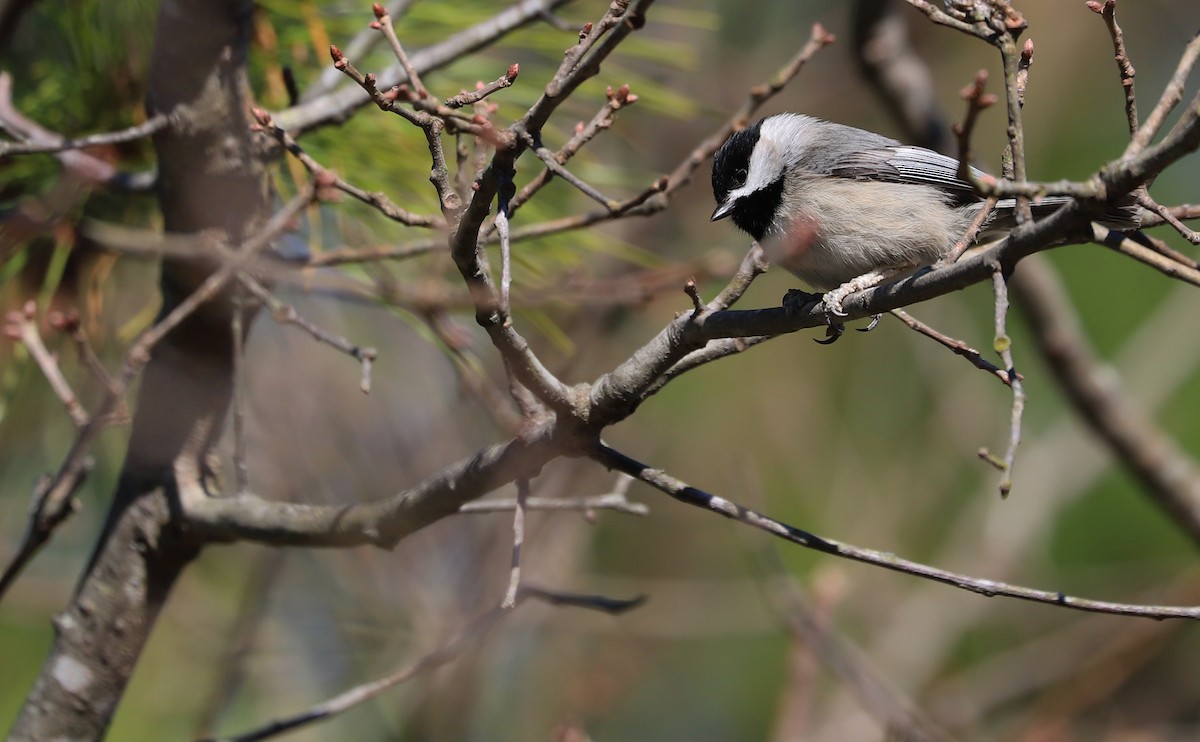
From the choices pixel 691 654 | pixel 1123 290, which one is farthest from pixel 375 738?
pixel 1123 290

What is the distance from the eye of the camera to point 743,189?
277 cm

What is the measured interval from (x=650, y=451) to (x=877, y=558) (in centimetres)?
399

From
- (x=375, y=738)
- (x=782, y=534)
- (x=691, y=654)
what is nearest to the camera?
(x=782, y=534)

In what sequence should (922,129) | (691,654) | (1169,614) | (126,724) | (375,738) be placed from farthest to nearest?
(691,654)
(375,738)
(126,724)
(922,129)
(1169,614)

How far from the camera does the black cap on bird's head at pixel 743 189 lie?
107 inches

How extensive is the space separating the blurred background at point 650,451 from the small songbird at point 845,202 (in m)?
0.19

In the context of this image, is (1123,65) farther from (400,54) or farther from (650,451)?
(650,451)

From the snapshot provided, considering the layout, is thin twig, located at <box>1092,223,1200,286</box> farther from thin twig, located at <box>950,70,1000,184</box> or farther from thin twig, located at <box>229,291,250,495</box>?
thin twig, located at <box>229,291,250,495</box>

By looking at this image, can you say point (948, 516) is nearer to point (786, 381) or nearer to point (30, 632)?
point (786, 381)

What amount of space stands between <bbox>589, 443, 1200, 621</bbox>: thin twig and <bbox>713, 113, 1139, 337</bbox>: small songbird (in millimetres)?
768

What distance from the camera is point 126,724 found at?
4453mm

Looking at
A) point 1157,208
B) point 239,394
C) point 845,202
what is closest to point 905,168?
point 845,202

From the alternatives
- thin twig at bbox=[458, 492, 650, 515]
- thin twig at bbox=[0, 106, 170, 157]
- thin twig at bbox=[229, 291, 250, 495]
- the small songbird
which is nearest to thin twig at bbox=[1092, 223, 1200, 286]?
the small songbird

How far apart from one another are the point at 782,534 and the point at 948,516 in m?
4.90
